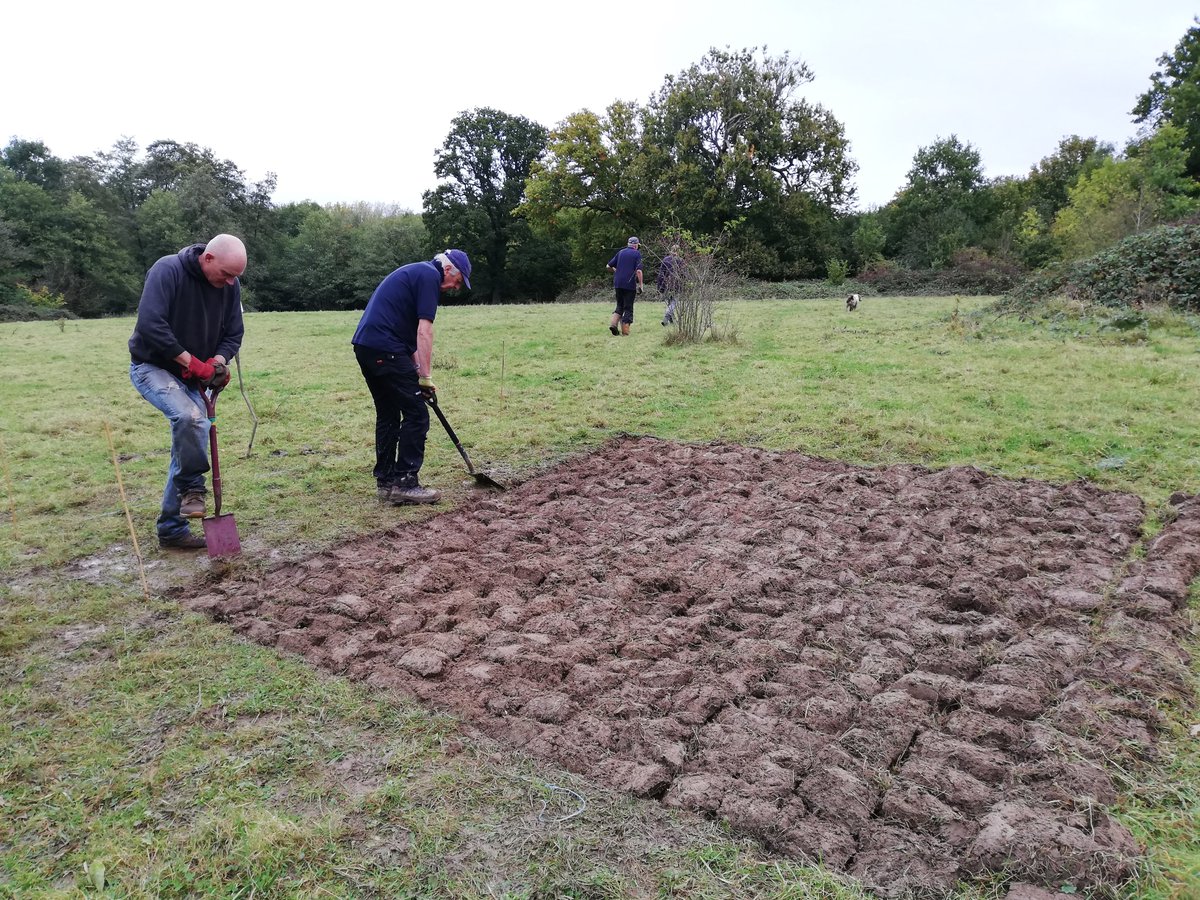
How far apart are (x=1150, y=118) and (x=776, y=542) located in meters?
57.6

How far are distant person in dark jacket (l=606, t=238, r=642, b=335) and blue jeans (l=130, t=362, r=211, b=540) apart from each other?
9.76 m

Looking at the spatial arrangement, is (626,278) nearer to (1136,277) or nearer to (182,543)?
(1136,277)

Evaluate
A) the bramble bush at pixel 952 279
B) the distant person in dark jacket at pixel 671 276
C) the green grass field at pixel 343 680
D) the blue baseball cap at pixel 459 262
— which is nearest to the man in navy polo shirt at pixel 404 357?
the blue baseball cap at pixel 459 262

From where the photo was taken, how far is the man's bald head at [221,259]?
486 cm

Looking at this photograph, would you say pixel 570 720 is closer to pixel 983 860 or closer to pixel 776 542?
pixel 983 860

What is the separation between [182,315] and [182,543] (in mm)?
1519

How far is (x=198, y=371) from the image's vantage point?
4.92 metres

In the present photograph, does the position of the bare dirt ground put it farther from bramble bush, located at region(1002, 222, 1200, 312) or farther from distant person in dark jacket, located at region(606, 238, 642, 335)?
bramble bush, located at region(1002, 222, 1200, 312)

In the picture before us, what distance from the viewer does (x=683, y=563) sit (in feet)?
15.0

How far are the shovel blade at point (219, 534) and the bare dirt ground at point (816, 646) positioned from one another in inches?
12.6

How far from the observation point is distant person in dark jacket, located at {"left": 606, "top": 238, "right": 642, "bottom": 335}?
14180 mm

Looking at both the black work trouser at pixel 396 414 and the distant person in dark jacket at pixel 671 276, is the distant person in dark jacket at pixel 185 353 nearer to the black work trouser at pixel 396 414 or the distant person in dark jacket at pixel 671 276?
the black work trouser at pixel 396 414

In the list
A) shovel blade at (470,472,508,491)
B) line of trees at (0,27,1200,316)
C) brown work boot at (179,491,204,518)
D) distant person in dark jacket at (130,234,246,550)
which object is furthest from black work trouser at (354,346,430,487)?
line of trees at (0,27,1200,316)

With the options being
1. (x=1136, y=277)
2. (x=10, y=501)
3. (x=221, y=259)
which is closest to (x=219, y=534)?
(x=221, y=259)
